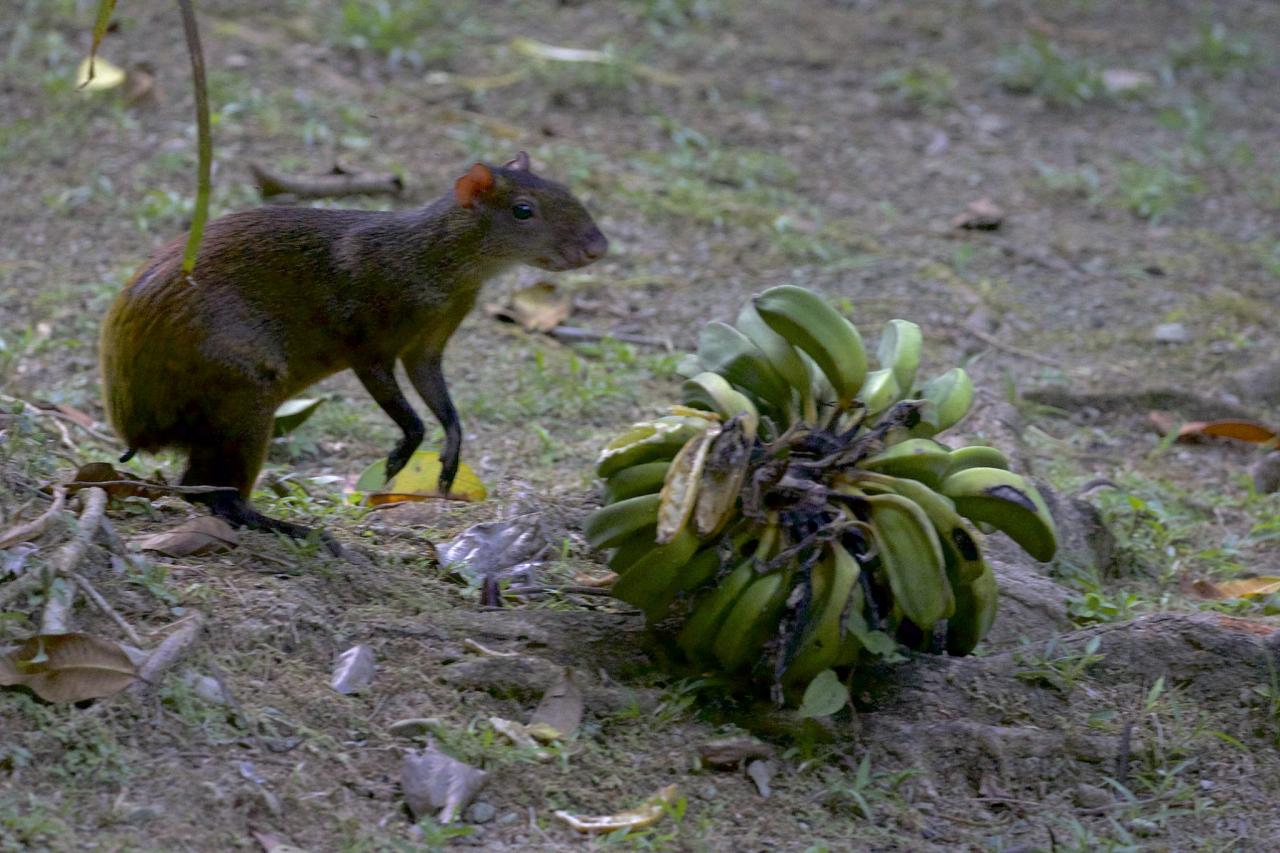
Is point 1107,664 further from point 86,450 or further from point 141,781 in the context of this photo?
point 86,450

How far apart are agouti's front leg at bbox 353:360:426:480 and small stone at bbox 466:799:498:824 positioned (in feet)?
5.08

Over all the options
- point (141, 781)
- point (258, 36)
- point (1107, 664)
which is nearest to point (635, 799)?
point (141, 781)

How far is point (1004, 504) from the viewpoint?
11.1 ft

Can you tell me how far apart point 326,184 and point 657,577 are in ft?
13.6

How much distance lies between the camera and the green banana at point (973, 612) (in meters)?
3.44

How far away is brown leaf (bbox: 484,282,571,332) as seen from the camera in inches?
250

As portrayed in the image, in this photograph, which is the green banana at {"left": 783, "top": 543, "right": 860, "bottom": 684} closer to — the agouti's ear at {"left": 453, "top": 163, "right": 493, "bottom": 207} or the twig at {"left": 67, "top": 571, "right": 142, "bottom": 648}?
the twig at {"left": 67, "top": 571, "right": 142, "bottom": 648}

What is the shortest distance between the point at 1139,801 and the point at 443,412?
2215 mm

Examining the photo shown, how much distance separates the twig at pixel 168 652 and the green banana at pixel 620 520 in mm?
871

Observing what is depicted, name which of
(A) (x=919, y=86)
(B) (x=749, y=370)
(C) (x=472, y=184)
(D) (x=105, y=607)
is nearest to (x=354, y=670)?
(D) (x=105, y=607)

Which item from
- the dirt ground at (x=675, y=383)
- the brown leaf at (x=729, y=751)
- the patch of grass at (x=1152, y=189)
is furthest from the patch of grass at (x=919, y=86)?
the brown leaf at (x=729, y=751)

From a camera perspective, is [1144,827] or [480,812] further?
[1144,827]

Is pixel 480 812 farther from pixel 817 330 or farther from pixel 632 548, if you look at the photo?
pixel 817 330

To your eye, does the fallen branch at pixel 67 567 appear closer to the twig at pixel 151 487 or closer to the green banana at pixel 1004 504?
the twig at pixel 151 487
